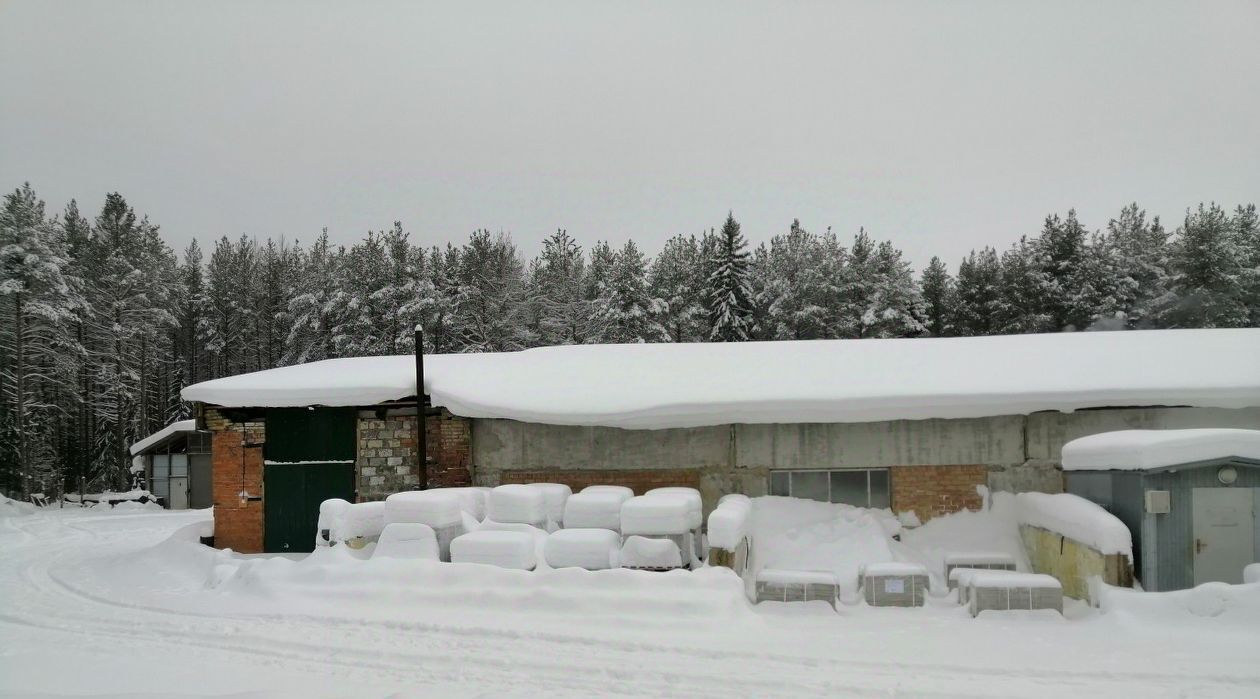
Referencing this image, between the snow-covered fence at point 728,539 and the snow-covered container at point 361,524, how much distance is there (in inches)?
191

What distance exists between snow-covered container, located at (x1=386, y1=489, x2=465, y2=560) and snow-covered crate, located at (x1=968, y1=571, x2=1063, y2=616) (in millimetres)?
6902

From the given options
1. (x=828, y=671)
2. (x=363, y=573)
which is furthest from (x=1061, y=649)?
(x=363, y=573)

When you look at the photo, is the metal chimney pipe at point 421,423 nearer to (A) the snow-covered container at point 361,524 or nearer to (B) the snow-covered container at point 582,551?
Result: (A) the snow-covered container at point 361,524

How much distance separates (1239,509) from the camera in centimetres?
1012

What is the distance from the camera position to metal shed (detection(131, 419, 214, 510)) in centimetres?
3212

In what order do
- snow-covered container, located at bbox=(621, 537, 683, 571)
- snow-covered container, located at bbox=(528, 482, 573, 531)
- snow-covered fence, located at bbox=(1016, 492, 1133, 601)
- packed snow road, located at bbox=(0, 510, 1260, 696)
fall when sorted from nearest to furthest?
packed snow road, located at bbox=(0, 510, 1260, 696)
snow-covered fence, located at bbox=(1016, 492, 1133, 601)
snow-covered container, located at bbox=(621, 537, 683, 571)
snow-covered container, located at bbox=(528, 482, 573, 531)

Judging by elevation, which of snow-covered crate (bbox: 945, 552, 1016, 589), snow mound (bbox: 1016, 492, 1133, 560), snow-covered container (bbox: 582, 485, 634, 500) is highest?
snow-covered container (bbox: 582, 485, 634, 500)

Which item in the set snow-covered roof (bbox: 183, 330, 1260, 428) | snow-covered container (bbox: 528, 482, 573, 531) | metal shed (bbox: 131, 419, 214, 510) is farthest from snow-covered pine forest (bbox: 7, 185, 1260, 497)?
snow-covered container (bbox: 528, 482, 573, 531)

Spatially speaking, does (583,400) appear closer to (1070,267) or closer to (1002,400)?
(1002,400)

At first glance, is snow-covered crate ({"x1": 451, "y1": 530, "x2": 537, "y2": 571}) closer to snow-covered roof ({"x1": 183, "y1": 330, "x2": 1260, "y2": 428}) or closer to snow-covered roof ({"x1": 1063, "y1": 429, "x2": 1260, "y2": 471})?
snow-covered roof ({"x1": 183, "y1": 330, "x2": 1260, "y2": 428})

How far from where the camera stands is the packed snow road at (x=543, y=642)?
716 centimetres

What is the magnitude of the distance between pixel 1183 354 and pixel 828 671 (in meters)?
11.7

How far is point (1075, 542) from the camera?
10.8 metres

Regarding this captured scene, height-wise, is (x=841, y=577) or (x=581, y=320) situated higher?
(x=581, y=320)
